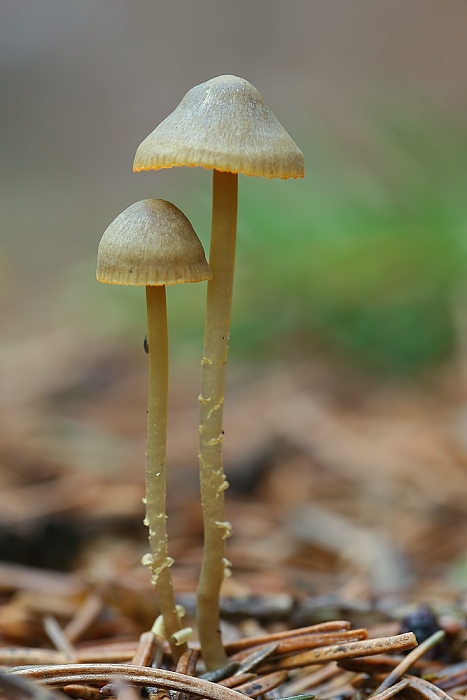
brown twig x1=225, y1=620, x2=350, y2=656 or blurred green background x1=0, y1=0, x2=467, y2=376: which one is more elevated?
blurred green background x1=0, y1=0, x2=467, y2=376

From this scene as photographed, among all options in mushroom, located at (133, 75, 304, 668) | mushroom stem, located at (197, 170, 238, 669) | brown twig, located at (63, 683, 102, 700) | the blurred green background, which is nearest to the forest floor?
brown twig, located at (63, 683, 102, 700)

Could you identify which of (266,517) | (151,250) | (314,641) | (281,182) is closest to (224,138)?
(151,250)

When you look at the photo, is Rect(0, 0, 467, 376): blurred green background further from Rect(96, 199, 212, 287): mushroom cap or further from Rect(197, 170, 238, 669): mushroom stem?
Rect(96, 199, 212, 287): mushroom cap

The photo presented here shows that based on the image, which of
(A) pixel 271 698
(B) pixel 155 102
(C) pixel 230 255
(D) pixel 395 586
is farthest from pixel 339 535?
(B) pixel 155 102

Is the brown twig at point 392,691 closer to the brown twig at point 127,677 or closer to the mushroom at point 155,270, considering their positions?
the brown twig at point 127,677

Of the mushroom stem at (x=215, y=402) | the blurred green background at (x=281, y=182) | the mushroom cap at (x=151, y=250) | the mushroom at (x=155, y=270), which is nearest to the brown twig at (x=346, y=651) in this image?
the mushroom stem at (x=215, y=402)

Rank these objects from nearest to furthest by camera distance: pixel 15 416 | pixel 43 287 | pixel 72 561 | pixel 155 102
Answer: pixel 72 561
pixel 15 416
pixel 43 287
pixel 155 102

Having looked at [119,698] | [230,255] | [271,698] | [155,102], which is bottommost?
[271,698]

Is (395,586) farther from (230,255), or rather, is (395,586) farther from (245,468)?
(230,255)
